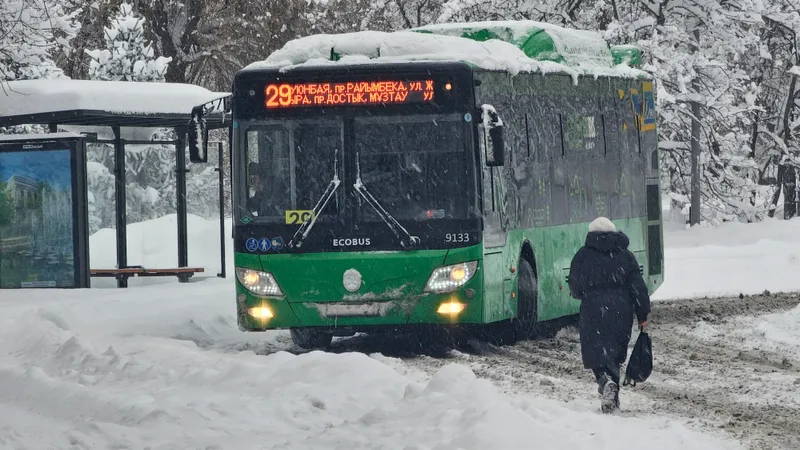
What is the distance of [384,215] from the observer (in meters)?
15.3

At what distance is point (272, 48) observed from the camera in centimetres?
4450

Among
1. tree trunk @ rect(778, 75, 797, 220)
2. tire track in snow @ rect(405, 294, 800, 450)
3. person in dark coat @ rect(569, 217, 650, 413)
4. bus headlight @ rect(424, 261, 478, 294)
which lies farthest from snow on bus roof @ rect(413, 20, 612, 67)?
tree trunk @ rect(778, 75, 797, 220)

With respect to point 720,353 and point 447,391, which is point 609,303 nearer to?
point 447,391

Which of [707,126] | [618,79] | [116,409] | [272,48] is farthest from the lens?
[272,48]

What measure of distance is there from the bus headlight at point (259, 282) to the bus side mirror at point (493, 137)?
7.49 ft

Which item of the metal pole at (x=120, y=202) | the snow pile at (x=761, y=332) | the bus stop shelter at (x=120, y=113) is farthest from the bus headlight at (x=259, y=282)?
the metal pole at (x=120, y=202)

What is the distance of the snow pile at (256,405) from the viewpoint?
9.88 metres

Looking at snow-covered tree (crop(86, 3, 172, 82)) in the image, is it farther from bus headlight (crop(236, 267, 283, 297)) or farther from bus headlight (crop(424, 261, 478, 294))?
bus headlight (crop(424, 261, 478, 294))

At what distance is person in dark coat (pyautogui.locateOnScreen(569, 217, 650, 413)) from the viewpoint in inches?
464

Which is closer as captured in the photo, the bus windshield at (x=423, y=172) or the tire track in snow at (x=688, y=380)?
the tire track in snow at (x=688, y=380)

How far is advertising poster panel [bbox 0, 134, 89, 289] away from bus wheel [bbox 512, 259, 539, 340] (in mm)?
7656

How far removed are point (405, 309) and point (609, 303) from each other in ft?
12.5

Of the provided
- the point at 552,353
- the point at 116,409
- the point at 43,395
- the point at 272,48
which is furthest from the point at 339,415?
the point at 272,48

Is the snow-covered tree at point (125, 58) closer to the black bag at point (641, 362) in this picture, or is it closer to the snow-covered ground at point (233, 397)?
the snow-covered ground at point (233, 397)
